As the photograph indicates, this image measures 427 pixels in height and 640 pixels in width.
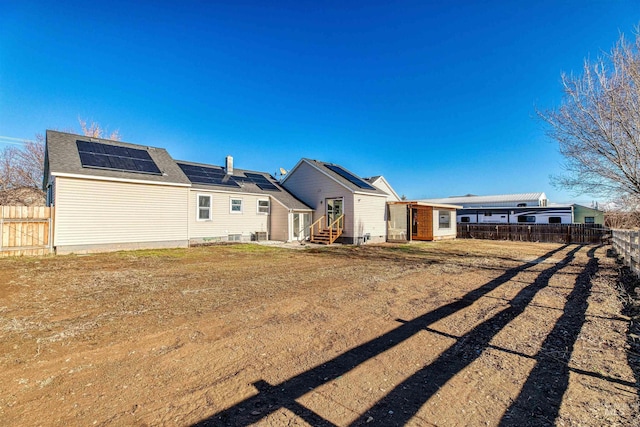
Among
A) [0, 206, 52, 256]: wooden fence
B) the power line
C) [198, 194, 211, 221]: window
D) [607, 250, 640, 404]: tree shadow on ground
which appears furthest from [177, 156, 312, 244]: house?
the power line

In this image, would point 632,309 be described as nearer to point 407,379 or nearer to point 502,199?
point 407,379

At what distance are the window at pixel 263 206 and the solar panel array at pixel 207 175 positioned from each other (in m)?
1.84

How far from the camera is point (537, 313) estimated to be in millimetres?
4977

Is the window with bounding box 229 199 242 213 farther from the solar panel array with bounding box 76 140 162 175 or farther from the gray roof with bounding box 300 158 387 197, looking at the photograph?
the gray roof with bounding box 300 158 387 197

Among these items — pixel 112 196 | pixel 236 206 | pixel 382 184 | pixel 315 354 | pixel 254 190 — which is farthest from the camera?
pixel 382 184

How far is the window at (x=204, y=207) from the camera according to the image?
16.1 metres

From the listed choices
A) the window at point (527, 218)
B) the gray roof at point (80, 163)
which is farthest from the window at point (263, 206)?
the window at point (527, 218)

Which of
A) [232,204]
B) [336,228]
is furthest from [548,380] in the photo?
[232,204]

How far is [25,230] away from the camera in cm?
1127

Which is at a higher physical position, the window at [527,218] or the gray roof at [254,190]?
the gray roof at [254,190]

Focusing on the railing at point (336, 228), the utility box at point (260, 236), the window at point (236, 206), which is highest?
the window at point (236, 206)

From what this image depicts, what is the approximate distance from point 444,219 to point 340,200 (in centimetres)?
1006

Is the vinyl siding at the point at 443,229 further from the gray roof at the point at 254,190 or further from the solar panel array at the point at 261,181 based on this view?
the solar panel array at the point at 261,181

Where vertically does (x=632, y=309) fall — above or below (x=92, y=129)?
below
